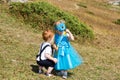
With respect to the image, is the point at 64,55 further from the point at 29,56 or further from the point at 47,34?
the point at 29,56

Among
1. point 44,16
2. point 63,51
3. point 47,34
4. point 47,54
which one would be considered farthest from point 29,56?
point 44,16

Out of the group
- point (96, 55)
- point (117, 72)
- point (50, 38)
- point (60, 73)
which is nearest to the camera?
point (50, 38)

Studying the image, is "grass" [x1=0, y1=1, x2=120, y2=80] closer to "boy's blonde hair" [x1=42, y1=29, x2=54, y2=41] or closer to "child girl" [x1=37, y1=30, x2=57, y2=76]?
"child girl" [x1=37, y1=30, x2=57, y2=76]

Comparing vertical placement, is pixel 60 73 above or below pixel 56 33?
below

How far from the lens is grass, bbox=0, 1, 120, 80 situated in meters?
12.1

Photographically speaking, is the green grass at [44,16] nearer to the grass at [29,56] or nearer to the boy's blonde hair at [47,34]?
the grass at [29,56]

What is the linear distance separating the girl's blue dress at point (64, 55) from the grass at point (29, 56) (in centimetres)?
47

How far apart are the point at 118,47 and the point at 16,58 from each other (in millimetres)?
8798

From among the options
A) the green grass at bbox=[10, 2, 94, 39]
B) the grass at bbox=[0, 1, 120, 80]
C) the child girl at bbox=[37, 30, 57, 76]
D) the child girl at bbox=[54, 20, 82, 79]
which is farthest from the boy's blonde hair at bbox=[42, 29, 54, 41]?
the green grass at bbox=[10, 2, 94, 39]

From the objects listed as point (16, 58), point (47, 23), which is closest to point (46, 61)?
point (16, 58)

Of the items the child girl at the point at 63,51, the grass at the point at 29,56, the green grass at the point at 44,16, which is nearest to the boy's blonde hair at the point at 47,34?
the child girl at the point at 63,51

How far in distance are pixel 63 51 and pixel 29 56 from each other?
2.61 m

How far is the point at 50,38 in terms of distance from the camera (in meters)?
11.5

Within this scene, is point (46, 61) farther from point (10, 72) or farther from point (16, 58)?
point (16, 58)
